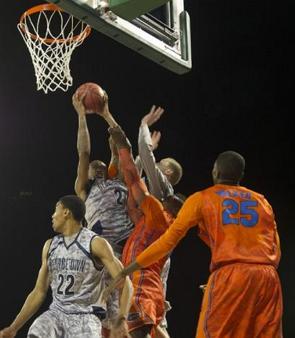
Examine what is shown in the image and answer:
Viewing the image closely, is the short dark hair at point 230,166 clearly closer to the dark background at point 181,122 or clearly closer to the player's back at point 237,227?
the player's back at point 237,227

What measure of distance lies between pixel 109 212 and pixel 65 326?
53.0 inches

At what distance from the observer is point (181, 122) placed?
13.0m

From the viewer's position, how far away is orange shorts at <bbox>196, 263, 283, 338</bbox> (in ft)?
14.2

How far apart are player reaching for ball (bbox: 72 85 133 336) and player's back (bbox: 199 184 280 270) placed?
1549 mm

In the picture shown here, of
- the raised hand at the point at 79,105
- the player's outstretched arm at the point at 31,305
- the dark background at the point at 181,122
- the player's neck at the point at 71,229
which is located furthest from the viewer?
the dark background at the point at 181,122

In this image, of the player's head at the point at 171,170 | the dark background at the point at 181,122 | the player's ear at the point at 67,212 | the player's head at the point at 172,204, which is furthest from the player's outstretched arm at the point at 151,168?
the dark background at the point at 181,122

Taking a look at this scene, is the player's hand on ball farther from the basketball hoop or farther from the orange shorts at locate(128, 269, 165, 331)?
the basketball hoop

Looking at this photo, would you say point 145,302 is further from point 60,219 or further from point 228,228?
point 228,228

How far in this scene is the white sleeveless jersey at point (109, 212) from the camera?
6031 millimetres

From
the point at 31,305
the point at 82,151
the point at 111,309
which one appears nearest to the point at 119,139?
the point at 82,151

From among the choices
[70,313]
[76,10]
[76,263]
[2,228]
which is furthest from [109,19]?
[2,228]

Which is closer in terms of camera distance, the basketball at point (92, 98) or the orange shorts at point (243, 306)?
the orange shorts at point (243, 306)

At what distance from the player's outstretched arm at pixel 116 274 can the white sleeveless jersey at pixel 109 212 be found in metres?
0.87

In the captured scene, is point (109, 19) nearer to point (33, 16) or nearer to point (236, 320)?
point (236, 320)
